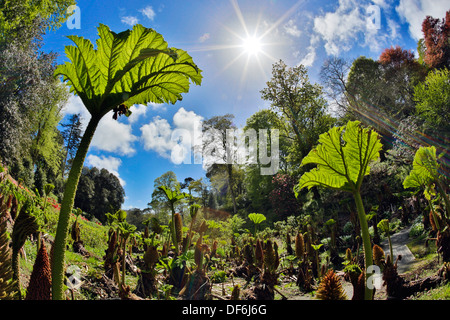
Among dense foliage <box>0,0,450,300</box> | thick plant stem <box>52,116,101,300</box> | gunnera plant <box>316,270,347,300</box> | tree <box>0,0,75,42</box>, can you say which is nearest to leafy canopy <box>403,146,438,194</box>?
dense foliage <box>0,0,450,300</box>

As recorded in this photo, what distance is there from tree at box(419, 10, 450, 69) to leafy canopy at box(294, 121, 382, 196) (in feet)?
101

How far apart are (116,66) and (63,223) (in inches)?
39.0

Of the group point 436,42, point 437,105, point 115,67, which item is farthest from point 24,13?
point 436,42

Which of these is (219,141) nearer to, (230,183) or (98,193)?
(230,183)

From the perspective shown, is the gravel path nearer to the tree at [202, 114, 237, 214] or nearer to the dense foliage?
the dense foliage

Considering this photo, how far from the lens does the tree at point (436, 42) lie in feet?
75.2

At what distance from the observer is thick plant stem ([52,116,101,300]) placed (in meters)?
0.96

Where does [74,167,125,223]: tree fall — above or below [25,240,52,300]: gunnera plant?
above

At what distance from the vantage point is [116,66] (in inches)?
56.1

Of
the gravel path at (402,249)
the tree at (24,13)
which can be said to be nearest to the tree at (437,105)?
the gravel path at (402,249)

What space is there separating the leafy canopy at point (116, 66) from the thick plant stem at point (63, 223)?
0.25 meters
